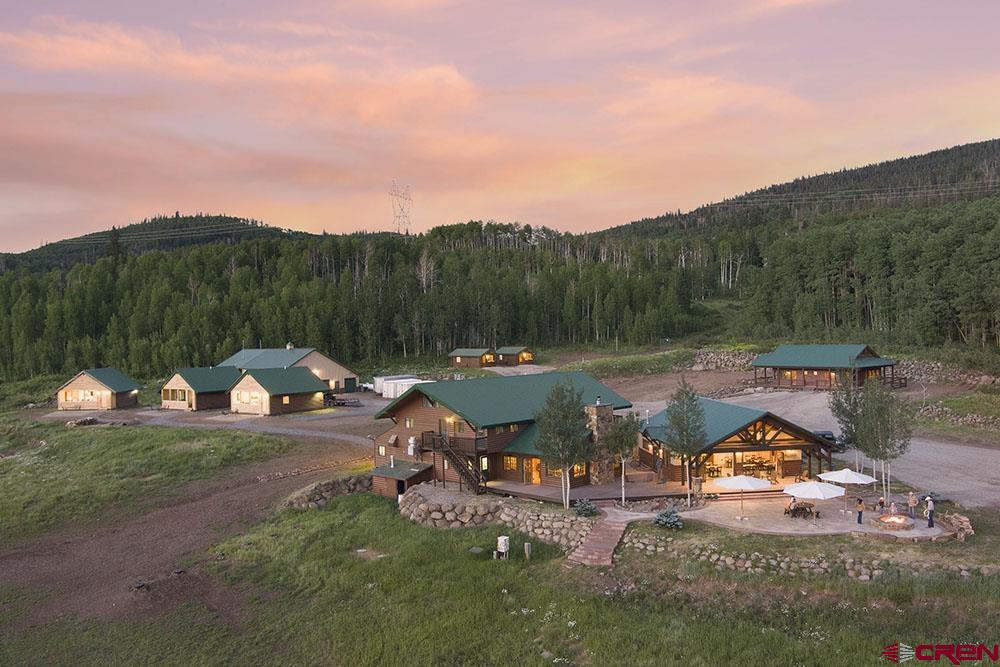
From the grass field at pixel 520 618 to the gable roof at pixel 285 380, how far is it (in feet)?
124

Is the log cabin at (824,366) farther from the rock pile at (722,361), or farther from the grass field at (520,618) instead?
the grass field at (520,618)

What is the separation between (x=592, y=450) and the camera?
28.6 metres

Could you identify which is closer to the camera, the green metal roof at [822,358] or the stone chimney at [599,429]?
the stone chimney at [599,429]

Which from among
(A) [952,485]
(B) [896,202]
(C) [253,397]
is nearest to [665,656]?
(A) [952,485]

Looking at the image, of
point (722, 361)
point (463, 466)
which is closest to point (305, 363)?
point (463, 466)

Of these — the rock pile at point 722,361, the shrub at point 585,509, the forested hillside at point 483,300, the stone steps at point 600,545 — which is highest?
the forested hillside at point 483,300

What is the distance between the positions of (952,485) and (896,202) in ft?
664

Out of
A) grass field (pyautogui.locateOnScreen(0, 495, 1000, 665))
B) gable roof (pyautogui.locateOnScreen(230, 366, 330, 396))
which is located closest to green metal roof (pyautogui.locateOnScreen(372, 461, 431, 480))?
grass field (pyautogui.locateOnScreen(0, 495, 1000, 665))

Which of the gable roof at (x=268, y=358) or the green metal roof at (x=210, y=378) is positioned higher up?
the gable roof at (x=268, y=358)

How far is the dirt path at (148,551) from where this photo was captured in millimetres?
23781

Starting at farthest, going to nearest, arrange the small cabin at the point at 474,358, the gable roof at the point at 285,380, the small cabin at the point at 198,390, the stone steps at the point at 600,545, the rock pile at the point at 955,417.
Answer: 1. the small cabin at the point at 474,358
2. the small cabin at the point at 198,390
3. the gable roof at the point at 285,380
4. the rock pile at the point at 955,417
5. the stone steps at the point at 600,545

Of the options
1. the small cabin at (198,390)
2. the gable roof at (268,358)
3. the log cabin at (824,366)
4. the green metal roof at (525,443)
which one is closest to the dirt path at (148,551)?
the green metal roof at (525,443)

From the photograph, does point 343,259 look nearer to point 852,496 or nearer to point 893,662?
point 852,496

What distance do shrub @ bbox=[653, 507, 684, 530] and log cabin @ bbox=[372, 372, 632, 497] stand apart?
21.6 ft
